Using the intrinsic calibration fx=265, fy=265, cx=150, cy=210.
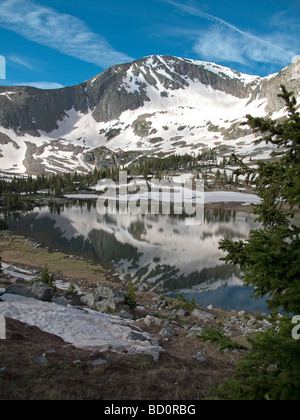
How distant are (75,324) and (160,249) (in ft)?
94.2

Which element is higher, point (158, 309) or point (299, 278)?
point (299, 278)

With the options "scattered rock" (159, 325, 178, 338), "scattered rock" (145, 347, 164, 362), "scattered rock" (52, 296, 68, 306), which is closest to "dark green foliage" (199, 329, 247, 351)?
"scattered rock" (145, 347, 164, 362)

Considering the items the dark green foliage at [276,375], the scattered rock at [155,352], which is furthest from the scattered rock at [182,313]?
the dark green foliage at [276,375]

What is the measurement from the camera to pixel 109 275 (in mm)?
30469

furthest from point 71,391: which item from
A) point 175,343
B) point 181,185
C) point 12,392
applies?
point 181,185

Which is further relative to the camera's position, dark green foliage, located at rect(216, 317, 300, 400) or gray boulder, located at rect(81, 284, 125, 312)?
gray boulder, located at rect(81, 284, 125, 312)

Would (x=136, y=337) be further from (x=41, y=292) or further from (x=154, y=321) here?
(x=41, y=292)

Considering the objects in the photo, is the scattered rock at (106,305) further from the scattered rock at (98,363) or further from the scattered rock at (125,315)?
the scattered rock at (98,363)

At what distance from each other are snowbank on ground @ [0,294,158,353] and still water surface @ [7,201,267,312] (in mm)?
7272

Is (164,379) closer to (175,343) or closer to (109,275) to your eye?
(175,343)

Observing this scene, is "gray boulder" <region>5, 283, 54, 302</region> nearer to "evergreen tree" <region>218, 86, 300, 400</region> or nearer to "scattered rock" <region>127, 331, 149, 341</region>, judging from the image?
"scattered rock" <region>127, 331, 149, 341</region>

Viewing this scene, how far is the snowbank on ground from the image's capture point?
12.4 metres

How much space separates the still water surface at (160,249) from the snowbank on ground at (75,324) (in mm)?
7272
